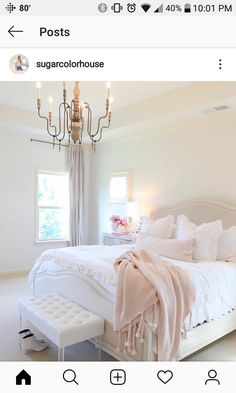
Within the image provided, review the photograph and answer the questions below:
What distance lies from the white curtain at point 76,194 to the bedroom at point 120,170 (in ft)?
0.28

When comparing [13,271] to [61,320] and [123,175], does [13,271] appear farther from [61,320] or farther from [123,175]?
[61,320]

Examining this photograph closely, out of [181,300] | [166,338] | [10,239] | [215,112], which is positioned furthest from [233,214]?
[10,239]

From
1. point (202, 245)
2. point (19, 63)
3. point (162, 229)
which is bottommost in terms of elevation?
point (202, 245)

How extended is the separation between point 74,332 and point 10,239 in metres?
3.45

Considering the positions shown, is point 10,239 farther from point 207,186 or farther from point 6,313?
point 207,186

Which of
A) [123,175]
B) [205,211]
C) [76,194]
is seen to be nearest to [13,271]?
[76,194]

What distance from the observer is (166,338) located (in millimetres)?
1836

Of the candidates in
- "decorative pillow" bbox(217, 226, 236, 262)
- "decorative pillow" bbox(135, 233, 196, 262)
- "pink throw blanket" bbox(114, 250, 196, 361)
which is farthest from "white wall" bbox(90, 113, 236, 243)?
"pink throw blanket" bbox(114, 250, 196, 361)

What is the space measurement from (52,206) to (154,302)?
4.01m

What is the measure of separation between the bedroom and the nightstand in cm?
3
